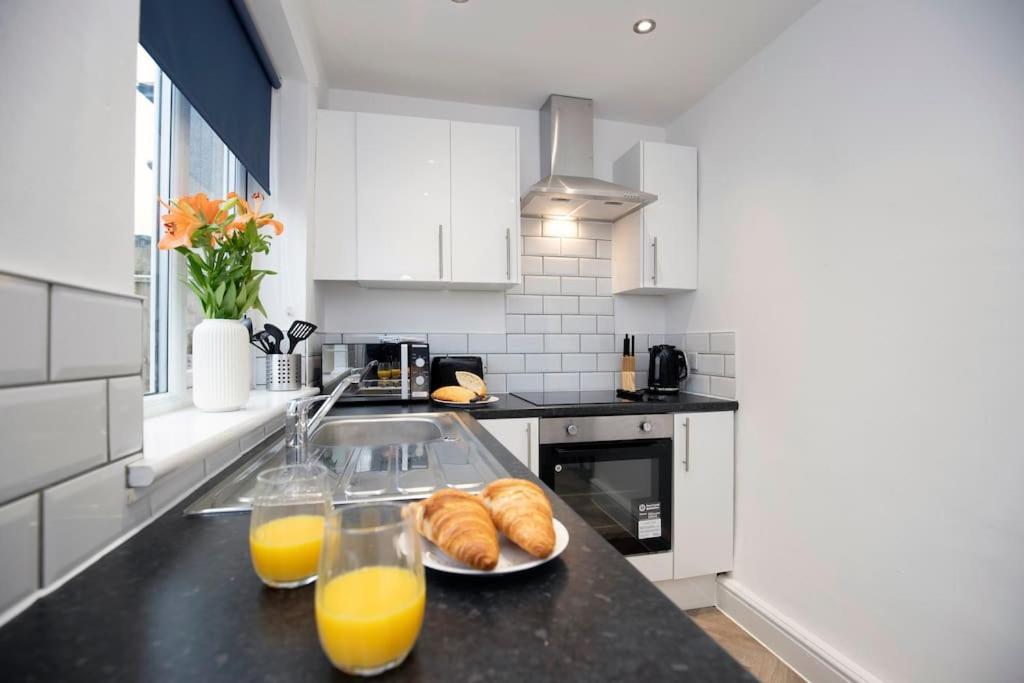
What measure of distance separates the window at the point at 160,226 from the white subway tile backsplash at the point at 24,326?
721 mm

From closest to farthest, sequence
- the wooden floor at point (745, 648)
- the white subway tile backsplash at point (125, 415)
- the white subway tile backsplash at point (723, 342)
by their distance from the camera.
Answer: the white subway tile backsplash at point (125, 415) → the wooden floor at point (745, 648) → the white subway tile backsplash at point (723, 342)

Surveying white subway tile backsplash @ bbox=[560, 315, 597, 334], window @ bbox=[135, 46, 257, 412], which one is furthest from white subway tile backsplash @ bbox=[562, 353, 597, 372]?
window @ bbox=[135, 46, 257, 412]

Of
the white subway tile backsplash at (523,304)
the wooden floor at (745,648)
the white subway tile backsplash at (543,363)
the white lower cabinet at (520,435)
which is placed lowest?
the wooden floor at (745,648)

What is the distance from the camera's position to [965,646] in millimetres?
1280

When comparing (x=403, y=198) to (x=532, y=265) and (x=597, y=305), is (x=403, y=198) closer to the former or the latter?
(x=532, y=265)

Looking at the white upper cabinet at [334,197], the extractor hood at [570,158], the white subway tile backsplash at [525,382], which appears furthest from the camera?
the white subway tile backsplash at [525,382]

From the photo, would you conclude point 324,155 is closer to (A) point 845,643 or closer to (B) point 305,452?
(B) point 305,452

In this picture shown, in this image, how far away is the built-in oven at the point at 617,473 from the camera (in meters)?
1.95

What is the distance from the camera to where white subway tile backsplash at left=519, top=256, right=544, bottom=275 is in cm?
258

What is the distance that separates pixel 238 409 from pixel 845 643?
7.05 ft

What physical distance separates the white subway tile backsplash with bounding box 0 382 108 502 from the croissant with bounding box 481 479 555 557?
0.48m

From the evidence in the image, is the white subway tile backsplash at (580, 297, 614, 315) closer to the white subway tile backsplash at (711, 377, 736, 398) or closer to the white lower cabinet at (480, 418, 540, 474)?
the white subway tile backsplash at (711, 377, 736, 398)

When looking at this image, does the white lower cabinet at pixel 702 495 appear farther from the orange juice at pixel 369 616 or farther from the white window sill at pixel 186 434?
the orange juice at pixel 369 616

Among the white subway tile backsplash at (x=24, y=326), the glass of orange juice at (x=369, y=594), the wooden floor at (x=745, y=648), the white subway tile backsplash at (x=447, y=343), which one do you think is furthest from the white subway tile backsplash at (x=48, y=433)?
the white subway tile backsplash at (x=447, y=343)
